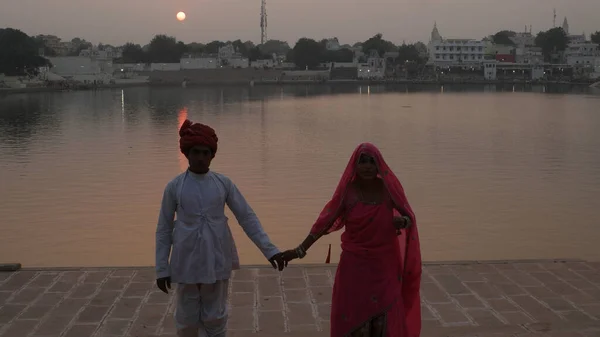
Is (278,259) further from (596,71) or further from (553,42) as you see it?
(553,42)

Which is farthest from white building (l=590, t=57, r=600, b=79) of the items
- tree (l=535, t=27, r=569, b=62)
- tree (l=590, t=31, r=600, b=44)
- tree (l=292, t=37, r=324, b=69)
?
tree (l=292, t=37, r=324, b=69)

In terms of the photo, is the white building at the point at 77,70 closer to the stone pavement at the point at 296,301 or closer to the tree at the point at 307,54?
the tree at the point at 307,54

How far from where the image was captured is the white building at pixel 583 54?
79.6 metres

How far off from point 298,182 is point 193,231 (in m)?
8.95

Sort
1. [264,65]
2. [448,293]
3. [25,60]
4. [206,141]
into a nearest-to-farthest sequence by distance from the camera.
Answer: [206,141] → [448,293] → [25,60] → [264,65]

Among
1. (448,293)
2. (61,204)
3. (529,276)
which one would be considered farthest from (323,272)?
(61,204)

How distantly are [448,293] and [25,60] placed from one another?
53879 millimetres

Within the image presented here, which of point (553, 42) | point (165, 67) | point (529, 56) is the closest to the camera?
point (165, 67)

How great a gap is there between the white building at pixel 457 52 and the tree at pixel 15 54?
5019cm

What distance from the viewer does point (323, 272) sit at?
4574 millimetres

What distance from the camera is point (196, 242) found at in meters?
2.60

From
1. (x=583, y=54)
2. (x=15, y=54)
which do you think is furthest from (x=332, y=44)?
(x=15, y=54)

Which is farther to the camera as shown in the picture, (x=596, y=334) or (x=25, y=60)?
(x=25, y=60)

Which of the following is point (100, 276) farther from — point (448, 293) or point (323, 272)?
point (448, 293)
